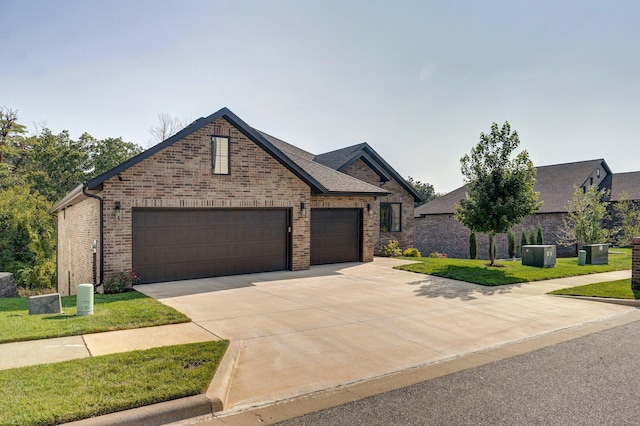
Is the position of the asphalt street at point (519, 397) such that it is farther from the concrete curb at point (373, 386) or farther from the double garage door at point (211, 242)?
the double garage door at point (211, 242)

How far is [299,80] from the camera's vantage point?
16.8 metres

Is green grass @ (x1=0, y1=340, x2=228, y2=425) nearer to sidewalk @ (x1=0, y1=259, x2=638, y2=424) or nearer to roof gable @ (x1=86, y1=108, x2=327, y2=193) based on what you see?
sidewalk @ (x1=0, y1=259, x2=638, y2=424)

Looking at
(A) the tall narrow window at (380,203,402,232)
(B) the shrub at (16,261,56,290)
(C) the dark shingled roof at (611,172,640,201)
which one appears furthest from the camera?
(C) the dark shingled roof at (611,172,640,201)

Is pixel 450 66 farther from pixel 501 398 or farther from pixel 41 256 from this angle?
pixel 41 256

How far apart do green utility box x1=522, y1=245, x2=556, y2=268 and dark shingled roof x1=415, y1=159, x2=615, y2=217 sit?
41.5 ft

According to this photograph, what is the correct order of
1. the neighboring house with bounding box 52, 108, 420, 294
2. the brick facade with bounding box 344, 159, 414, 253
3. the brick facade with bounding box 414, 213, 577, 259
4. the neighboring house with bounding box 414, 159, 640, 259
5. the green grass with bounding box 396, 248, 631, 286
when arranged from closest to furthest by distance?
the neighboring house with bounding box 52, 108, 420, 294 < the green grass with bounding box 396, 248, 631, 286 < the brick facade with bounding box 344, 159, 414, 253 < the brick facade with bounding box 414, 213, 577, 259 < the neighboring house with bounding box 414, 159, 640, 259

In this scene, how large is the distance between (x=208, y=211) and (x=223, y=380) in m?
9.20

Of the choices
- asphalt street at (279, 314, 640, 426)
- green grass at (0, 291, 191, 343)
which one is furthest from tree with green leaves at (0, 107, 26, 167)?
asphalt street at (279, 314, 640, 426)

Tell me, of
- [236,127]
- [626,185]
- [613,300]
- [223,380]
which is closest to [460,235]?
[626,185]

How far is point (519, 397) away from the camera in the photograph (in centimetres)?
496

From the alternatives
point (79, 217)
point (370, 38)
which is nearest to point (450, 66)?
point (370, 38)

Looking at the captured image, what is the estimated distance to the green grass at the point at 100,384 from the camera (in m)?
4.13

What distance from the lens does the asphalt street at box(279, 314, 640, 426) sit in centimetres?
440

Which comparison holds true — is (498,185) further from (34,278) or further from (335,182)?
(34,278)
